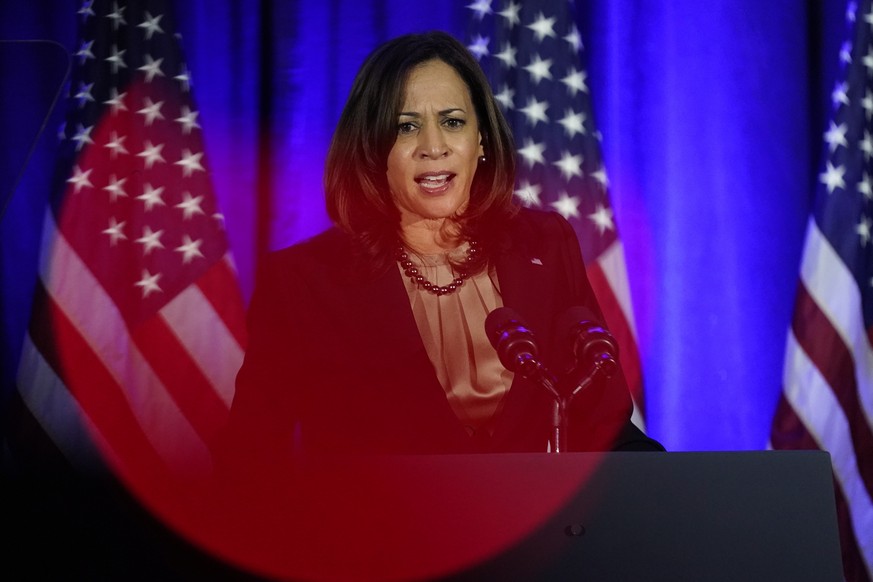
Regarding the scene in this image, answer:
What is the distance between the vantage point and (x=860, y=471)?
2863 mm

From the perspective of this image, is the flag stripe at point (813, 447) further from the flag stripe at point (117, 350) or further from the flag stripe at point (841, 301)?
the flag stripe at point (117, 350)

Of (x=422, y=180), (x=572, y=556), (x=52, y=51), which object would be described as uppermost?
(x=52, y=51)

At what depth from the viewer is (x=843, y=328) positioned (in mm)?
2867

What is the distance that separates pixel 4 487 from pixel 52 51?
256 cm

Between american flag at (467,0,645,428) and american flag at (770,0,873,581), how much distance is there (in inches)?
20.5

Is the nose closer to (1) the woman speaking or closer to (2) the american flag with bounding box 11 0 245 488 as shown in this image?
(1) the woman speaking

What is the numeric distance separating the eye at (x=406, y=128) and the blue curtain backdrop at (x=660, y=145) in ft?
3.04

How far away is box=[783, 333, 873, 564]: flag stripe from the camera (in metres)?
2.86

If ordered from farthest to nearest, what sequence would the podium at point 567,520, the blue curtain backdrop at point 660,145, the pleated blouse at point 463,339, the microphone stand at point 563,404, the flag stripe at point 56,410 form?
1. the blue curtain backdrop at point 660,145
2. the flag stripe at point 56,410
3. the pleated blouse at point 463,339
4. the microphone stand at point 563,404
5. the podium at point 567,520

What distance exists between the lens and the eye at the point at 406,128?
2.13 m

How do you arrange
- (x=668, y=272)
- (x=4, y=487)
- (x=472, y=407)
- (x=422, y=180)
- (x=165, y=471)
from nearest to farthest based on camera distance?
(x=4, y=487)
(x=472, y=407)
(x=422, y=180)
(x=165, y=471)
(x=668, y=272)

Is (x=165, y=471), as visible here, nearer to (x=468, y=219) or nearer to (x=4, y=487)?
(x=468, y=219)

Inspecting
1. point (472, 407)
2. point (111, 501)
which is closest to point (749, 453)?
point (111, 501)

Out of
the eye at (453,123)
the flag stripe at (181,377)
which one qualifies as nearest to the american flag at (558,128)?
the eye at (453,123)
